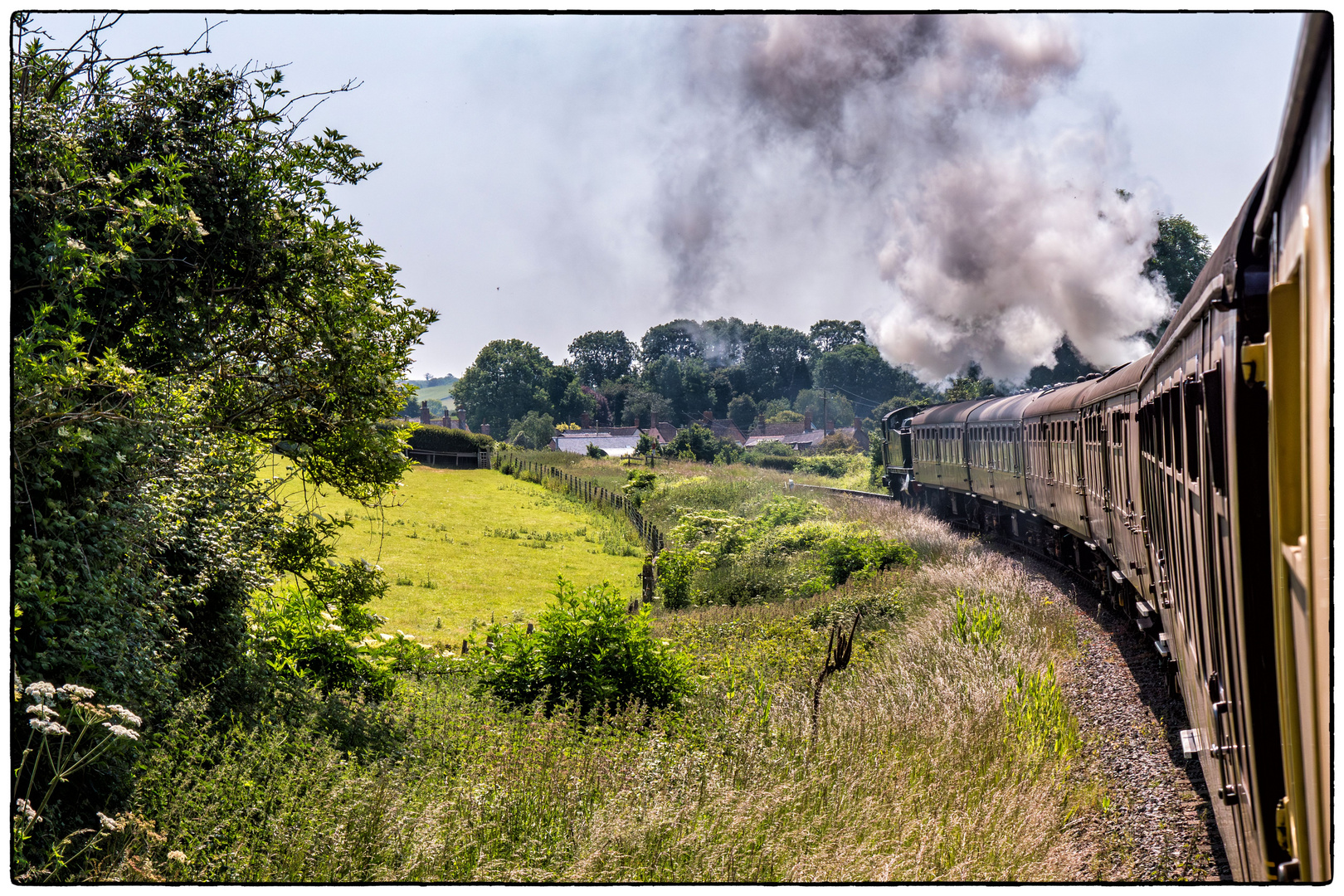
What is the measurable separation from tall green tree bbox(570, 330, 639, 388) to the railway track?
45.4 metres

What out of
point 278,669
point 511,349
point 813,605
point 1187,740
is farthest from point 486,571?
point 511,349

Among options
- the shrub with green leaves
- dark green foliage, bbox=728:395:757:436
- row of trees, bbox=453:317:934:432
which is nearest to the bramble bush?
the shrub with green leaves

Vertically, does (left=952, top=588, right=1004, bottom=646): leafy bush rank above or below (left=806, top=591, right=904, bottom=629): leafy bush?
above

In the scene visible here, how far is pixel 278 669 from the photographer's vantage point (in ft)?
24.6

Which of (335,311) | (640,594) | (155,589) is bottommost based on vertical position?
(640,594)

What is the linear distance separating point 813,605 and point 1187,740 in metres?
8.33

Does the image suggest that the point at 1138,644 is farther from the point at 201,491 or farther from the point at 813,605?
the point at 201,491

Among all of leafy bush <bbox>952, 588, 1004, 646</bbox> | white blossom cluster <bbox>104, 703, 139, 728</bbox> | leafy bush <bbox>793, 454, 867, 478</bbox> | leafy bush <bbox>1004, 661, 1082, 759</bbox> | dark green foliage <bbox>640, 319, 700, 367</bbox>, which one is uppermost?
dark green foliage <bbox>640, 319, 700, 367</bbox>

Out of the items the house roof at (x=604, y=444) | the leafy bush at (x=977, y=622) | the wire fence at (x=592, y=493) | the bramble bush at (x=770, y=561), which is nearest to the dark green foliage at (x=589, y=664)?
the leafy bush at (x=977, y=622)

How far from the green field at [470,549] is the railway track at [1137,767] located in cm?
765

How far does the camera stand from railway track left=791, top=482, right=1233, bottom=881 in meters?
4.62

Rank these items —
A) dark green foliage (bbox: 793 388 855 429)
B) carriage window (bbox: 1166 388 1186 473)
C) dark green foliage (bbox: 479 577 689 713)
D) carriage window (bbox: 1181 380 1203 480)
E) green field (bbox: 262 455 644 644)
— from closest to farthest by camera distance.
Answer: carriage window (bbox: 1181 380 1203 480) → carriage window (bbox: 1166 388 1186 473) → dark green foliage (bbox: 479 577 689 713) → green field (bbox: 262 455 644 644) → dark green foliage (bbox: 793 388 855 429)

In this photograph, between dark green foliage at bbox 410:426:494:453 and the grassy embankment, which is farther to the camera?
dark green foliage at bbox 410:426:494:453

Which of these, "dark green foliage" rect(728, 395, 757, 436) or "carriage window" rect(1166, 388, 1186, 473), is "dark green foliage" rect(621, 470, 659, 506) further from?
"dark green foliage" rect(728, 395, 757, 436)
